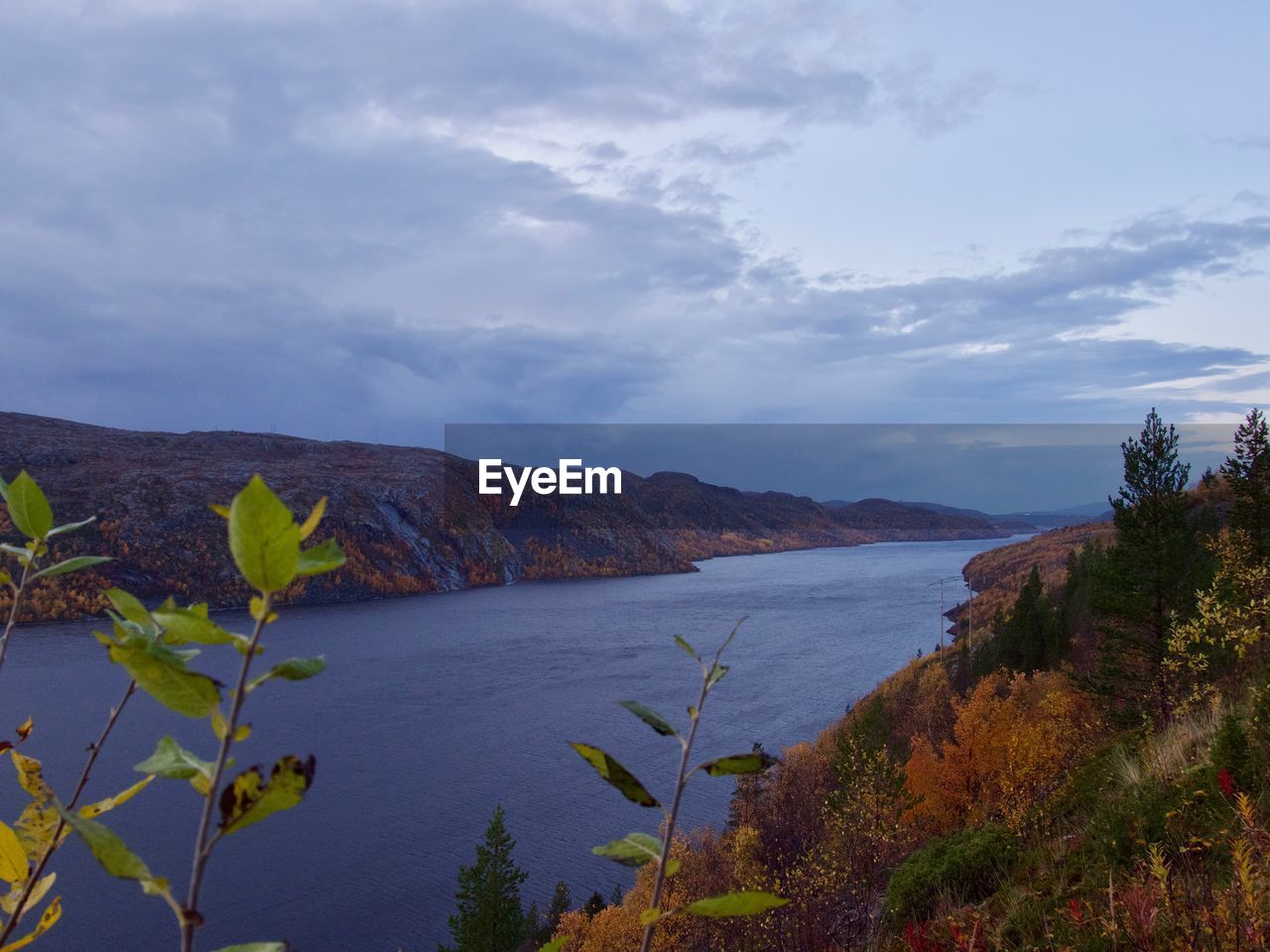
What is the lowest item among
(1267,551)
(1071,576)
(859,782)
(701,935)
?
(701,935)

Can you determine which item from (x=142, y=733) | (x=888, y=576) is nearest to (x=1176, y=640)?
(x=142, y=733)

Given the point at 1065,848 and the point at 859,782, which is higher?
the point at 1065,848

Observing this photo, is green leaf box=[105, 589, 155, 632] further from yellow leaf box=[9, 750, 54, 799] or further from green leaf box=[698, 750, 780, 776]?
green leaf box=[698, 750, 780, 776]

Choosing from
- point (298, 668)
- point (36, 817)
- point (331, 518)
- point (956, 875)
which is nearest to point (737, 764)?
point (298, 668)

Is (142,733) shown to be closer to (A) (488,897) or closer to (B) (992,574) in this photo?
(A) (488,897)

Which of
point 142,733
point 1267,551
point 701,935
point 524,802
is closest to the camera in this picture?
point 1267,551

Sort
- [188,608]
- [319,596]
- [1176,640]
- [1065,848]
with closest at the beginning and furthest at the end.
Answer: [188,608], [1065,848], [1176,640], [319,596]

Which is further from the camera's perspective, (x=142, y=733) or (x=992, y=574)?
(x=992, y=574)

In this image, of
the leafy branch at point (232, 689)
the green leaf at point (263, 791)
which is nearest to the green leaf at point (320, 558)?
the leafy branch at point (232, 689)
